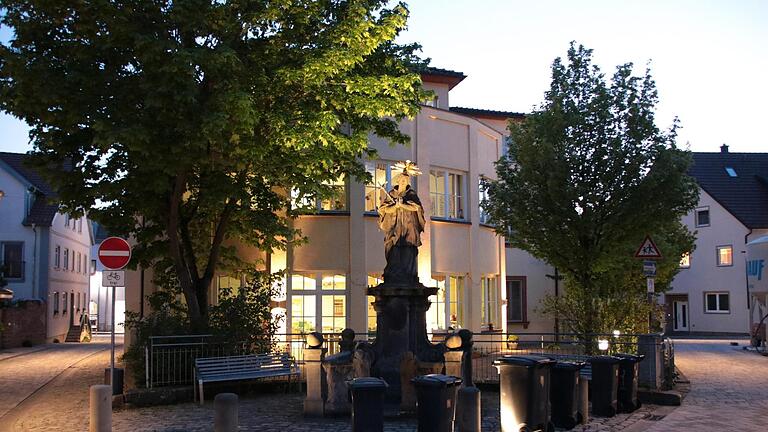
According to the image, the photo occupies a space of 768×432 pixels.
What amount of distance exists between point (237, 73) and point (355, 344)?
556 cm

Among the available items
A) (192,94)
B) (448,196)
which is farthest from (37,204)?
(192,94)

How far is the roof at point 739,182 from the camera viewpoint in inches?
1804

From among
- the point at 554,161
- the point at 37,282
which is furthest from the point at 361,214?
the point at 37,282

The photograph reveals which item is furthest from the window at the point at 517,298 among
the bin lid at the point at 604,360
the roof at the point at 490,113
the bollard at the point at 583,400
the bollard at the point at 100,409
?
the bollard at the point at 100,409

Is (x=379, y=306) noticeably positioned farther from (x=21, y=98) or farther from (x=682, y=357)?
(x=682, y=357)

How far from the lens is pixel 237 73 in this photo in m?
15.7

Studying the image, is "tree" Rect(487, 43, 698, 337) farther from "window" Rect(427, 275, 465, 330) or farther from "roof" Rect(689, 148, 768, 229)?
"roof" Rect(689, 148, 768, 229)

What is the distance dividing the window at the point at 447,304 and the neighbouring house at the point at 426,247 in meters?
0.03

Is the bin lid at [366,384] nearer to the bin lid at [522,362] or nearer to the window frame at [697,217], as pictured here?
the bin lid at [522,362]

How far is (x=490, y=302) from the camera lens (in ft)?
91.8

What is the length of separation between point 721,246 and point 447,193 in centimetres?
2667

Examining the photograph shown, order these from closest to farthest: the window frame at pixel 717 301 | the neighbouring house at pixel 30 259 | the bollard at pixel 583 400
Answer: the bollard at pixel 583 400 → the neighbouring house at pixel 30 259 → the window frame at pixel 717 301

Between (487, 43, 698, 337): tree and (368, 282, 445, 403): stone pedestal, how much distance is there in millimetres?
7080

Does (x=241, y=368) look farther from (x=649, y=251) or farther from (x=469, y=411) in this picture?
(x=649, y=251)
